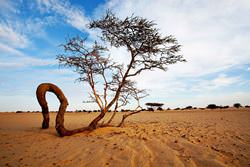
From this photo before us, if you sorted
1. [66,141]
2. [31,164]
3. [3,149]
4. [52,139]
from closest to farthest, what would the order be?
[31,164] < [3,149] < [66,141] < [52,139]

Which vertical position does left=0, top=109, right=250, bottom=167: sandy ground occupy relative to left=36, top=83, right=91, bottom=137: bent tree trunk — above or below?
below

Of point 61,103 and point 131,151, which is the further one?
point 61,103

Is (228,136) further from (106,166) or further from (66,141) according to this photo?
(66,141)

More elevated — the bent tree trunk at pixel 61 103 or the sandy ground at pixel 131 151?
the bent tree trunk at pixel 61 103

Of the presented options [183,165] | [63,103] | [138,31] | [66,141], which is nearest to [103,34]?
[138,31]

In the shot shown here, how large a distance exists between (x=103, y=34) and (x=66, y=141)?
18.0 ft

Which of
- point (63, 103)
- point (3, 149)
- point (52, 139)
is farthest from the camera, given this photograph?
point (63, 103)

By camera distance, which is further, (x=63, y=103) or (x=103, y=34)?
(x=103, y=34)

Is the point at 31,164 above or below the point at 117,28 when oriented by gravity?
below

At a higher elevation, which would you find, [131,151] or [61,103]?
[61,103]

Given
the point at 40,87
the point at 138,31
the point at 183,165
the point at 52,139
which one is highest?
the point at 138,31

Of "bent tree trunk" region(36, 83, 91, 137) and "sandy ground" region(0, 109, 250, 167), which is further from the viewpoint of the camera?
"bent tree trunk" region(36, 83, 91, 137)

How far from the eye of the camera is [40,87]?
9.90m

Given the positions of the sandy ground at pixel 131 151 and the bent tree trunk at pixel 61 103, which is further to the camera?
the bent tree trunk at pixel 61 103
